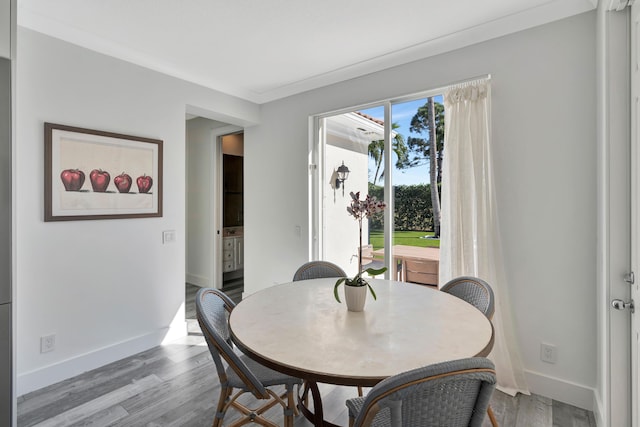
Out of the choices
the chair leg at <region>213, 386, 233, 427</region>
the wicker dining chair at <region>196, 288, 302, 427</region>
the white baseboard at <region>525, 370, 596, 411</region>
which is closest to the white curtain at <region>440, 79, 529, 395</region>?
the white baseboard at <region>525, 370, 596, 411</region>

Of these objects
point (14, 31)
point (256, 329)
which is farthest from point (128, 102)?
point (256, 329)

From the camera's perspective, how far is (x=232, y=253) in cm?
534

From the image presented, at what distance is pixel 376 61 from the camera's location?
3.02m

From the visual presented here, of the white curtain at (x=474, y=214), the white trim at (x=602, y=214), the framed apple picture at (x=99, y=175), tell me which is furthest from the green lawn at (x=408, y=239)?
the framed apple picture at (x=99, y=175)

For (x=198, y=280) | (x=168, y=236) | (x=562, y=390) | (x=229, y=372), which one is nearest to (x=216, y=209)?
(x=198, y=280)

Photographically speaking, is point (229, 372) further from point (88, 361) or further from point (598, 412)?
point (598, 412)

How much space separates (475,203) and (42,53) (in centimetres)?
340

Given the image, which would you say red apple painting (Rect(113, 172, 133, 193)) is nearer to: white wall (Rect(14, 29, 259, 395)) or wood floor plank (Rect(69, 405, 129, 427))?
white wall (Rect(14, 29, 259, 395))

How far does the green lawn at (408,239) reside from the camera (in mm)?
2904

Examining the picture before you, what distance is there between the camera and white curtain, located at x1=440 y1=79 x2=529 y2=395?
7.70 feet

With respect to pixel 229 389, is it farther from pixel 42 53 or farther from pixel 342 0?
pixel 42 53

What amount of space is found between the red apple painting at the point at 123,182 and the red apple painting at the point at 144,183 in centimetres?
8

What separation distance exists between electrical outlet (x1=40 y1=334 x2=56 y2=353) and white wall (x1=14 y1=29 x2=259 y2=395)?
0.03 meters

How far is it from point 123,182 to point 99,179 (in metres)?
0.19
